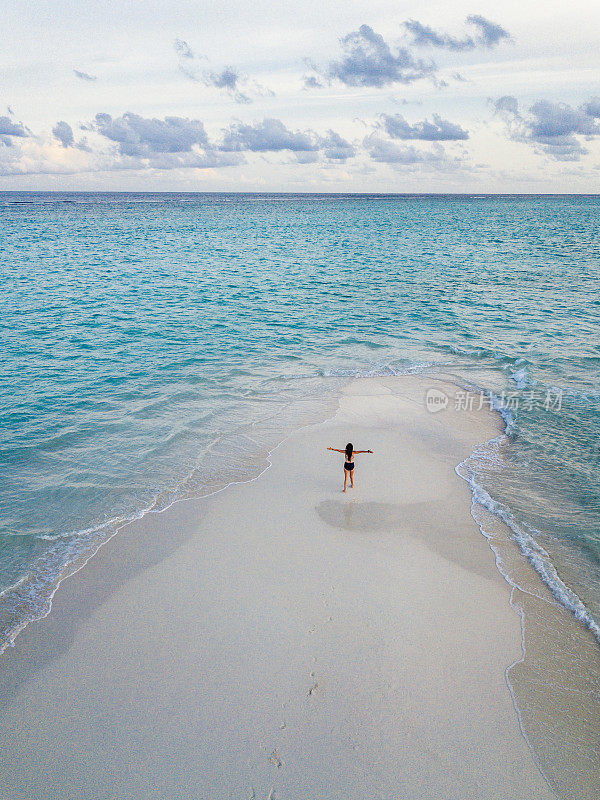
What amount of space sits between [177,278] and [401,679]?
40.0 m

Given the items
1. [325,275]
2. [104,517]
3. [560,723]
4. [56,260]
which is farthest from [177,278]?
[560,723]

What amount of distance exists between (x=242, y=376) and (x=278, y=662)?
46.9 ft

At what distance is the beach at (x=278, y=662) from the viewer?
673cm

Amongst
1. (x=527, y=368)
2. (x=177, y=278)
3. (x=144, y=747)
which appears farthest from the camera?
(x=177, y=278)

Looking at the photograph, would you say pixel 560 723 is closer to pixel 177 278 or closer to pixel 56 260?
pixel 177 278

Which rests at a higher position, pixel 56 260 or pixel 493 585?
pixel 56 260

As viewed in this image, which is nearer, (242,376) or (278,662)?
(278,662)

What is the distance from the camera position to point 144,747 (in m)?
7.01

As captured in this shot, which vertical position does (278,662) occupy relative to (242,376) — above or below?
below

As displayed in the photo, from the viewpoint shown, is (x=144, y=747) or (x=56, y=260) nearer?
(x=144, y=747)

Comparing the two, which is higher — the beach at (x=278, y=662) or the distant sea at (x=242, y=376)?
the distant sea at (x=242, y=376)

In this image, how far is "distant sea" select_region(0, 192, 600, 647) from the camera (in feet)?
39.3

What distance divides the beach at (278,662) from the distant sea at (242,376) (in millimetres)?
1390

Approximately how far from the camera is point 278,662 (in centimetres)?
820
